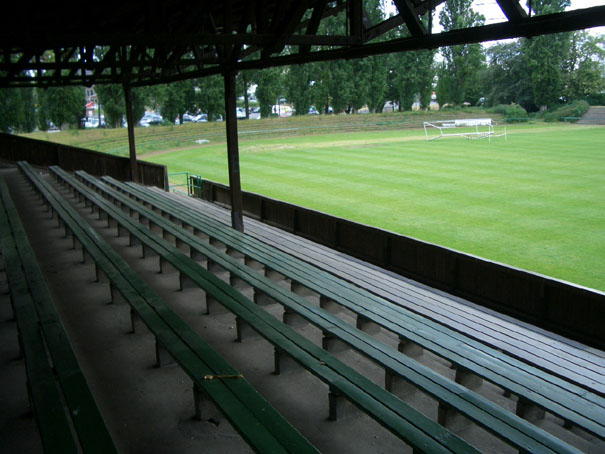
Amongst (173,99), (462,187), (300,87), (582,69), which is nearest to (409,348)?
(462,187)

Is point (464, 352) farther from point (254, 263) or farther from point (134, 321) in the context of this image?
point (254, 263)

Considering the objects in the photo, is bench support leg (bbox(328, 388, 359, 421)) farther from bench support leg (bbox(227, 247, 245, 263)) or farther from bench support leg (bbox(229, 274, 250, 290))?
bench support leg (bbox(227, 247, 245, 263))

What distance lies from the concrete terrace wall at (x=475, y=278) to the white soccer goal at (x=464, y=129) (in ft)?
99.1

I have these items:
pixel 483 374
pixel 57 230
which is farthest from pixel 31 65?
pixel 483 374

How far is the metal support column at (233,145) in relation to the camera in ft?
31.1

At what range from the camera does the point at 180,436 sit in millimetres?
3461

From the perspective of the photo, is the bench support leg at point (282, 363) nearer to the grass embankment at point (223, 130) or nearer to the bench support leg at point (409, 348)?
the bench support leg at point (409, 348)

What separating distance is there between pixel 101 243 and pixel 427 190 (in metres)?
15.0

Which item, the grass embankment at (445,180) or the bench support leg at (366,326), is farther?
the grass embankment at (445,180)

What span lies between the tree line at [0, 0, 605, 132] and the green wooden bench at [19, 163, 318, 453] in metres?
39.2

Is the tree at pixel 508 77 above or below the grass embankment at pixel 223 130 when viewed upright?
above

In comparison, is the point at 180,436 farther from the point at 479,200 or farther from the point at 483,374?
the point at 479,200

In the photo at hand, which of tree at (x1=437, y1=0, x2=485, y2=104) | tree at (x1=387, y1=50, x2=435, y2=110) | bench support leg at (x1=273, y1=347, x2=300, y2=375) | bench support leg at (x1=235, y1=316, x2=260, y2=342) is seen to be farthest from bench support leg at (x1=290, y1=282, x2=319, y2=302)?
tree at (x1=387, y1=50, x2=435, y2=110)

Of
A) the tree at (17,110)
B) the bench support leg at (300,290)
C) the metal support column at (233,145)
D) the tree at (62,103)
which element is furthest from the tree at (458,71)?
the bench support leg at (300,290)
